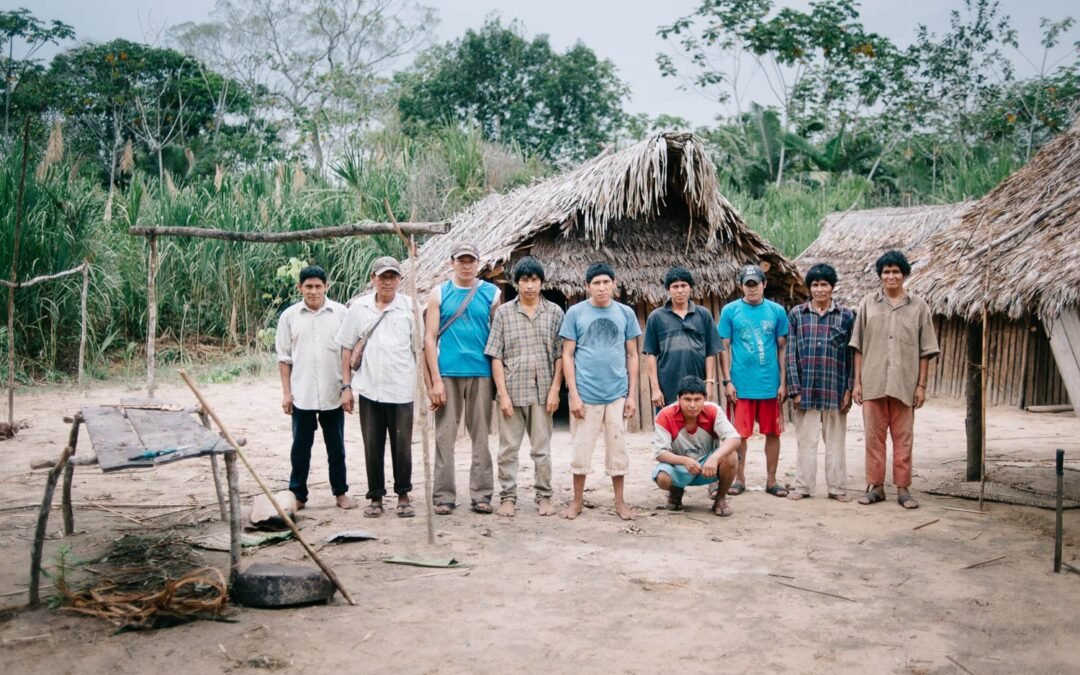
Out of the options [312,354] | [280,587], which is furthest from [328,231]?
[280,587]

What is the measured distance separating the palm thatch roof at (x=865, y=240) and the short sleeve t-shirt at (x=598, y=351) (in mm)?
9021

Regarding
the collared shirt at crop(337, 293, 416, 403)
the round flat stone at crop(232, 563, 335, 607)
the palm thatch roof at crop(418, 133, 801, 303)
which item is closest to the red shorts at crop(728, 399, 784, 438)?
the collared shirt at crop(337, 293, 416, 403)

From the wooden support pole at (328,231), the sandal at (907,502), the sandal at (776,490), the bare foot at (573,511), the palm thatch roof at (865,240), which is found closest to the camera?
the wooden support pole at (328,231)

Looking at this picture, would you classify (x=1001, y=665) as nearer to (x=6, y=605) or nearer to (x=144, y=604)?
(x=144, y=604)

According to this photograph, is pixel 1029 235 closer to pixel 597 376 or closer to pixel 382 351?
pixel 597 376

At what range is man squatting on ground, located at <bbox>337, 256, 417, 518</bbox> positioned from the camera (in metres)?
5.30

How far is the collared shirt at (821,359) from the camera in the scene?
19.0 ft

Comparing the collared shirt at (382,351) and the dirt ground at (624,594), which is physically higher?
the collared shirt at (382,351)

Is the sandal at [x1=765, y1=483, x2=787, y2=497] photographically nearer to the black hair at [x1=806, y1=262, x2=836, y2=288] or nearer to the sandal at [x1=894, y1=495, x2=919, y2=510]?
the sandal at [x1=894, y1=495, x2=919, y2=510]

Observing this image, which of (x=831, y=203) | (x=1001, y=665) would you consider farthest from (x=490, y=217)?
(x=831, y=203)

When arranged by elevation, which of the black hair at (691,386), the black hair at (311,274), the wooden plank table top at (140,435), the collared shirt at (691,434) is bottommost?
the collared shirt at (691,434)

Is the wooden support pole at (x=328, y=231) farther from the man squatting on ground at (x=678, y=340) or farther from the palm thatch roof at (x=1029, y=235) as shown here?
the palm thatch roof at (x=1029, y=235)

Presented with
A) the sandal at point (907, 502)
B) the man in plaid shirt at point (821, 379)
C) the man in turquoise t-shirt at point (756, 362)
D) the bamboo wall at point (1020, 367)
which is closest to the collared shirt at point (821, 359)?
the man in plaid shirt at point (821, 379)

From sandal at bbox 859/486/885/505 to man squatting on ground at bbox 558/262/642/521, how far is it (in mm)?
1602
